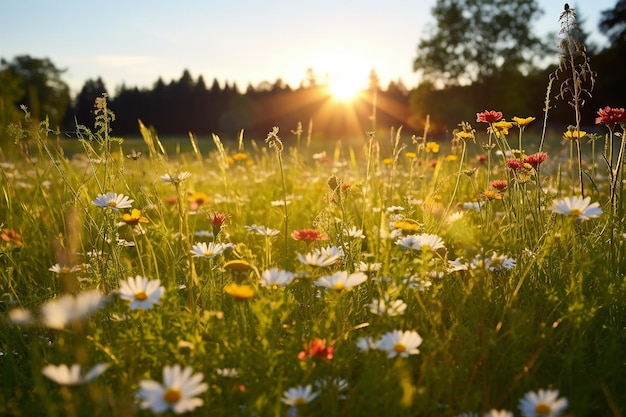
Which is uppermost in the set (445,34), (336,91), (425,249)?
(445,34)

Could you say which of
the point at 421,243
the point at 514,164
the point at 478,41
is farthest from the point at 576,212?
the point at 478,41

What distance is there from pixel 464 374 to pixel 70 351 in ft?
3.31

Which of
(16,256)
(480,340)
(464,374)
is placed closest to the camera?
(464,374)

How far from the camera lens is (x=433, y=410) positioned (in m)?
1.27

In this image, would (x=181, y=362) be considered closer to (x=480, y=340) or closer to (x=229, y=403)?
(x=229, y=403)

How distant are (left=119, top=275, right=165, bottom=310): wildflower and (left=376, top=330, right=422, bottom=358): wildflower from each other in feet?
1.71

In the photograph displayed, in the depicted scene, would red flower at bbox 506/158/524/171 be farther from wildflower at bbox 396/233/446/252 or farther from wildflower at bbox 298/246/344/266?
wildflower at bbox 298/246/344/266

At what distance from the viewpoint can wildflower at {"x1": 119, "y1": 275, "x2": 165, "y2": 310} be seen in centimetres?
130

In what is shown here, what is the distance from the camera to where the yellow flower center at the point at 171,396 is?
100 centimetres

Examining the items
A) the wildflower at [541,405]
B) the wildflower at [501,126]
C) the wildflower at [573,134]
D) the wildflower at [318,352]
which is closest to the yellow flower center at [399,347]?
the wildflower at [318,352]

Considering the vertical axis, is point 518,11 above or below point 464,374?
above

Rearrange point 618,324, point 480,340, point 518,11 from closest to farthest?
1. point 480,340
2. point 618,324
3. point 518,11

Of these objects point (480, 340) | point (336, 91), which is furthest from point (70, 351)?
point (336, 91)

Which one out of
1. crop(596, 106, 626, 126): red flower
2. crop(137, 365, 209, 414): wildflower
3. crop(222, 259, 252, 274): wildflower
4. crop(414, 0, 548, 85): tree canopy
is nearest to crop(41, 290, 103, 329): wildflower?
crop(137, 365, 209, 414): wildflower
